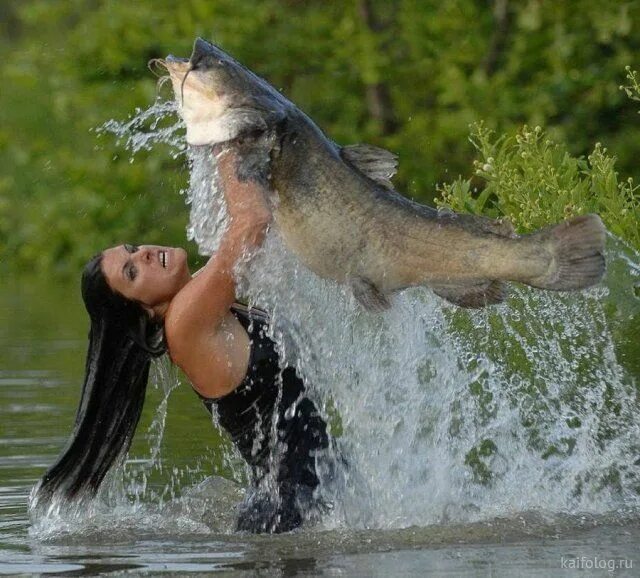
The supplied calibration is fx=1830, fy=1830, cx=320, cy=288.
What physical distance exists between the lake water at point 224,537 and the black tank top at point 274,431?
0.42 ft

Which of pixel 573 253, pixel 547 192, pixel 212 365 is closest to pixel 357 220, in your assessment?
pixel 573 253

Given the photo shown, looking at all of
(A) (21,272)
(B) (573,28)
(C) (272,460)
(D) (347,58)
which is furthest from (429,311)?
(A) (21,272)

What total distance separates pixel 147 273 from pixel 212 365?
42 centimetres

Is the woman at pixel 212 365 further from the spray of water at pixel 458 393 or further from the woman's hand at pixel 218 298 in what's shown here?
the spray of water at pixel 458 393

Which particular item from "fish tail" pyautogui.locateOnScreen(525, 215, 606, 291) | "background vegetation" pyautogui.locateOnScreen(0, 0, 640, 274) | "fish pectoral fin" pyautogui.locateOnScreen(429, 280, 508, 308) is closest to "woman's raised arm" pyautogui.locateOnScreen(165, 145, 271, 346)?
"fish pectoral fin" pyautogui.locateOnScreen(429, 280, 508, 308)

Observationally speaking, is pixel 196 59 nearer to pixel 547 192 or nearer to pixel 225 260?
pixel 225 260

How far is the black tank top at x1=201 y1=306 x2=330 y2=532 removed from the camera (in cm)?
689

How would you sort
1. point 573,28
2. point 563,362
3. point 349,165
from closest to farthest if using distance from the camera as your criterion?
point 349,165
point 563,362
point 573,28

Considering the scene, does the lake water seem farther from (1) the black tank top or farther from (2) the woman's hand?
(2) the woman's hand

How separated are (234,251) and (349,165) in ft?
1.85

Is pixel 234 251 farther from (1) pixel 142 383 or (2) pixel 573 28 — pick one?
(2) pixel 573 28

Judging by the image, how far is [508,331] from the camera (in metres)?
8.04

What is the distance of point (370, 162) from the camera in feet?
19.9

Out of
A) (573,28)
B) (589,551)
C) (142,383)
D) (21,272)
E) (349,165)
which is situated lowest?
(589,551)
